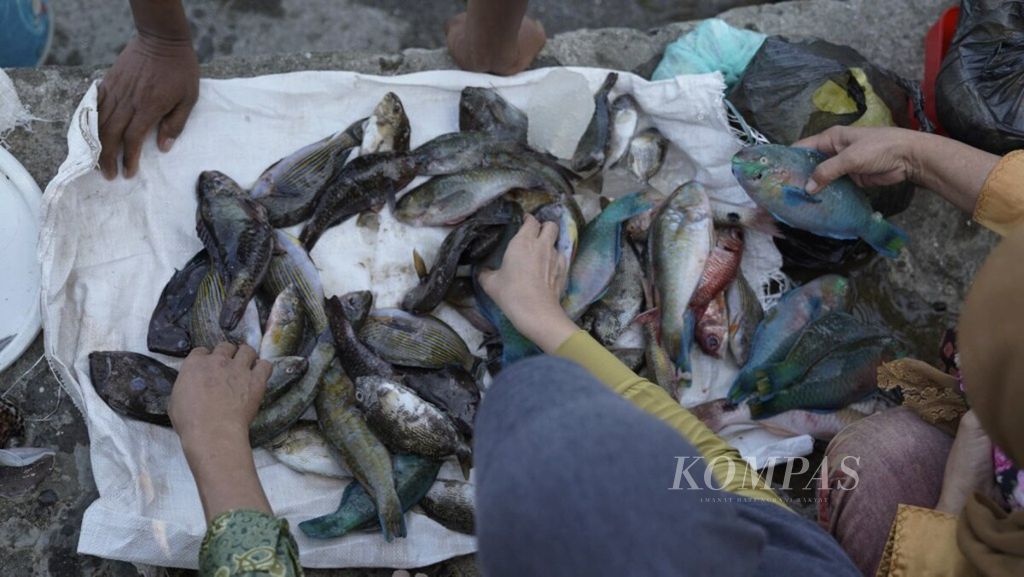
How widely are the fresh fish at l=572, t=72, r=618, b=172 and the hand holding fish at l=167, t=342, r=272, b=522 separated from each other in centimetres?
138

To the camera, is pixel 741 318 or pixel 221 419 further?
pixel 741 318

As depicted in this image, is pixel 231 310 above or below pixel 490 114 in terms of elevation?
below

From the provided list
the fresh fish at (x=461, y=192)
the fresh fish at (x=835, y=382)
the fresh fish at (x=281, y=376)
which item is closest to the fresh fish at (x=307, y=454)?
the fresh fish at (x=281, y=376)

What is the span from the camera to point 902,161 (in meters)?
2.68

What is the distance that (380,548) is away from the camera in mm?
2633

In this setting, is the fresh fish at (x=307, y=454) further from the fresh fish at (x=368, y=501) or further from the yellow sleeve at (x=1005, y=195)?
the yellow sleeve at (x=1005, y=195)

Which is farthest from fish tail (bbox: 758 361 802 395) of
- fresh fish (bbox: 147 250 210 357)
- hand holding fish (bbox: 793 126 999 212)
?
fresh fish (bbox: 147 250 210 357)

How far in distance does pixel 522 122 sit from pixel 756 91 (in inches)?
36.7

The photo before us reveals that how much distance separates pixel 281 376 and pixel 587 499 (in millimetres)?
1677

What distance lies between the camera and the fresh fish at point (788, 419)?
2.86 m

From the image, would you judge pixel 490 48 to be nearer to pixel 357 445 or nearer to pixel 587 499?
pixel 357 445

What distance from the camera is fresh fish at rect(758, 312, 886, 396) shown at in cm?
285

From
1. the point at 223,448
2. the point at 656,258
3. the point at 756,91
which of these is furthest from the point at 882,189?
the point at 223,448

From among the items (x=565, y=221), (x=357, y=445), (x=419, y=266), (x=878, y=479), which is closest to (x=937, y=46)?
(x=565, y=221)
